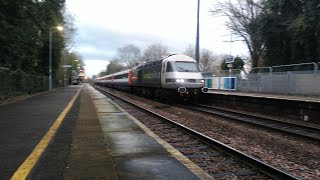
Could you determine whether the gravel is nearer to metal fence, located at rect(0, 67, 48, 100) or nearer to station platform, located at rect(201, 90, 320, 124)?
station platform, located at rect(201, 90, 320, 124)

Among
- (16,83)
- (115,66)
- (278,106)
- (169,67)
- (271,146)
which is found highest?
(115,66)

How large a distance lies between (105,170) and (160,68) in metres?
19.4

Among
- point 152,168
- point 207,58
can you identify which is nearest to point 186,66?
point 152,168

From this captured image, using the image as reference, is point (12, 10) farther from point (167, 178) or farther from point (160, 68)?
point (167, 178)

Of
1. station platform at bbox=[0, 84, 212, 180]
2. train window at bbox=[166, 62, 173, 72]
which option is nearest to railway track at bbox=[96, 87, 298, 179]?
station platform at bbox=[0, 84, 212, 180]

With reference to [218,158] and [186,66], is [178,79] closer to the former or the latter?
[186,66]

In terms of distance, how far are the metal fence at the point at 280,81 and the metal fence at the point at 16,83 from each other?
A: 16530 mm

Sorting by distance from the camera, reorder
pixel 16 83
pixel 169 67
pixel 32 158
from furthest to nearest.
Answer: pixel 16 83
pixel 169 67
pixel 32 158

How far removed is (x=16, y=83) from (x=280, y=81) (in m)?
19.5

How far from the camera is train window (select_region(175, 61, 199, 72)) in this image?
79.0ft

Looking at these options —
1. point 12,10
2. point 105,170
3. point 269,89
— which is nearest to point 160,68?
point 269,89

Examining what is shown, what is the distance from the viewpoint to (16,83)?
3173 centimetres

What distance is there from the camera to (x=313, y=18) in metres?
27.3

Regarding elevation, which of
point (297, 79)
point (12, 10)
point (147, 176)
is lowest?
point (147, 176)
